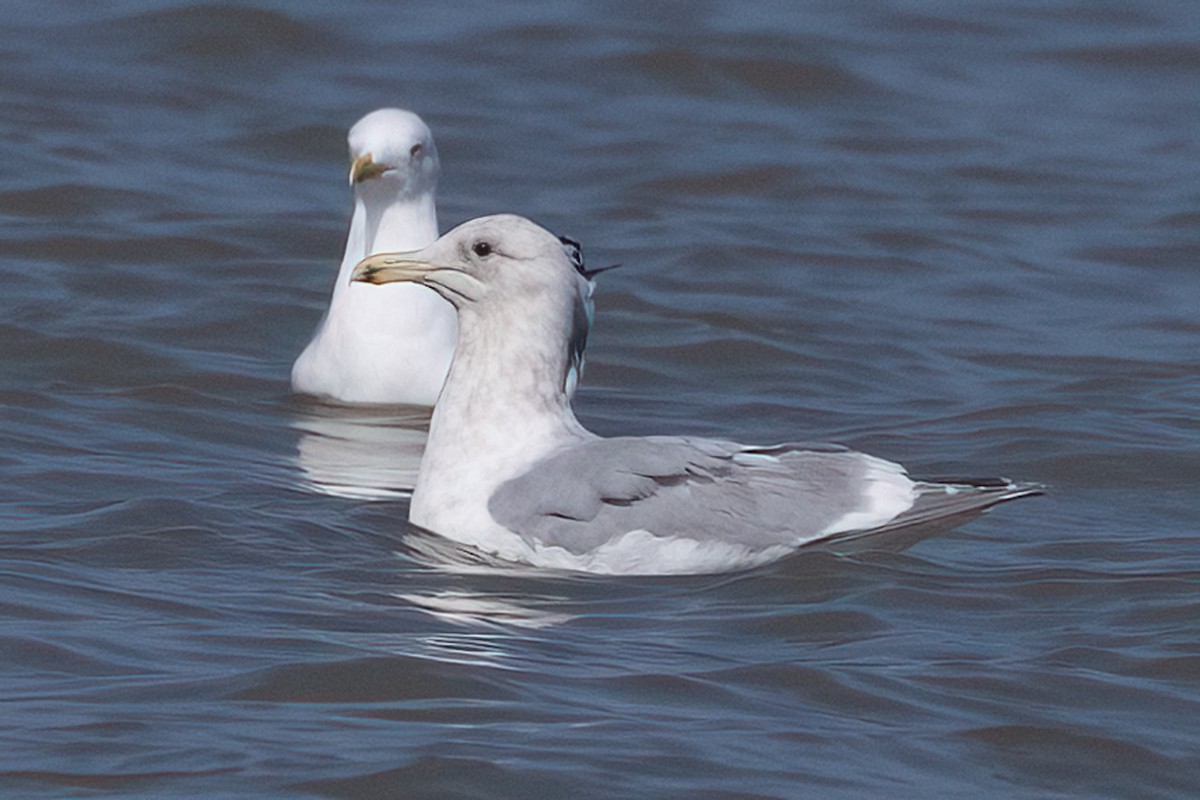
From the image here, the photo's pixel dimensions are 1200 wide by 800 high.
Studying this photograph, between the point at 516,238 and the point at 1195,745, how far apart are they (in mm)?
2581

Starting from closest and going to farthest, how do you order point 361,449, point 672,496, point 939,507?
point 672,496, point 939,507, point 361,449

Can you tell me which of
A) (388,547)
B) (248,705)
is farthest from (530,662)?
(388,547)

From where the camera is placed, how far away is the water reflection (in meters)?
7.81

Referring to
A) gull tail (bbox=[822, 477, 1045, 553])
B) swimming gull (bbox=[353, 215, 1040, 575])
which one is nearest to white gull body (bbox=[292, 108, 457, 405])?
swimming gull (bbox=[353, 215, 1040, 575])

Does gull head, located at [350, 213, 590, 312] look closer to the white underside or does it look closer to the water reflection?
the water reflection

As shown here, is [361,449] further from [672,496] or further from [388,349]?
[672,496]

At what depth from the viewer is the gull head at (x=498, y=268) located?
7141 mm

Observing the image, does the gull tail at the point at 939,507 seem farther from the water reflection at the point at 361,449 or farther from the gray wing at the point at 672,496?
the water reflection at the point at 361,449

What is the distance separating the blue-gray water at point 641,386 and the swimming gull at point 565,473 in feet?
0.47

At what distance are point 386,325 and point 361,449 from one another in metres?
0.71

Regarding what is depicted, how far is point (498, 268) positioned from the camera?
7141mm

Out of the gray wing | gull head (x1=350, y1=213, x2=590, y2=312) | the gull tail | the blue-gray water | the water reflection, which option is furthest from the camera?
the water reflection

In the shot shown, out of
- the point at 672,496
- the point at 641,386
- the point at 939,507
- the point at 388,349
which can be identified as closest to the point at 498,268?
the point at 672,496

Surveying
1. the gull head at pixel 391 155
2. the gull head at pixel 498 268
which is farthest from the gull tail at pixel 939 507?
the gull head at pixel 391 155
